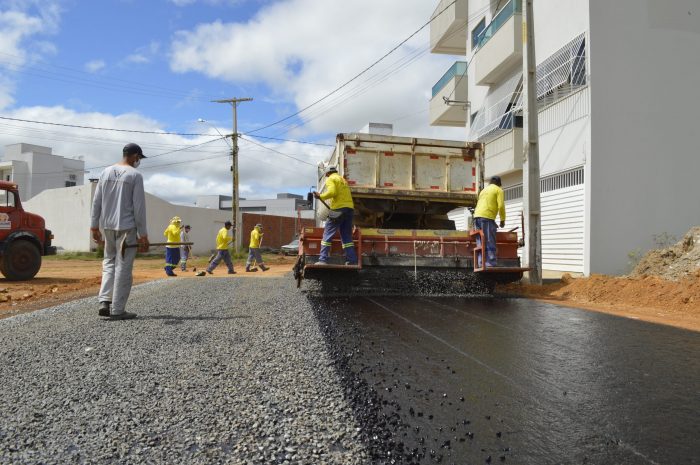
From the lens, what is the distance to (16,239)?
12344 mm

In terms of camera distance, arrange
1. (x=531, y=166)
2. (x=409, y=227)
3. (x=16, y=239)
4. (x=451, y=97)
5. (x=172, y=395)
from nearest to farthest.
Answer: (x=172, y=395), (x=409, y=227), (x=531, y=166), (x=16, y=239), (x=451, y=97)

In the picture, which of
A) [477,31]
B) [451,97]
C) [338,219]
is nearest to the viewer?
[338,219]

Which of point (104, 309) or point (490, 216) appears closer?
point (104, 309)

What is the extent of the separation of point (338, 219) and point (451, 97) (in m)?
16.7

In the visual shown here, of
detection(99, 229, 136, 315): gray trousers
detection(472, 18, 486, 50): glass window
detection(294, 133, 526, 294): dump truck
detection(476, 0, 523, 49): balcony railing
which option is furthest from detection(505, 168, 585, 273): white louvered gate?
detection(99, 229, 136, 315): gray trousers

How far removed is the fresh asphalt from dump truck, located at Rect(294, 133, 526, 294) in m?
2.73

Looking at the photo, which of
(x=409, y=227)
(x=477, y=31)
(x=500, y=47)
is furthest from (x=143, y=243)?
(x=477, y=31)

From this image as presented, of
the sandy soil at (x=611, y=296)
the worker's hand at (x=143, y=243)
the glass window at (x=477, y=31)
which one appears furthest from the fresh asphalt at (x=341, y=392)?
the glass window at (x=477, y=31)

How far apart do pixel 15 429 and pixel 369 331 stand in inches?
128

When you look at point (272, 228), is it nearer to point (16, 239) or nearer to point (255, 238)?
point (255, 238)

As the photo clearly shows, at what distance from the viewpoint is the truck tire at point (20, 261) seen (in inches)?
483

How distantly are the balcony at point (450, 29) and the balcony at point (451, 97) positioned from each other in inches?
70.8

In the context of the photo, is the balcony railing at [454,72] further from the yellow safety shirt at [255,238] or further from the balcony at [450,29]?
the yellow safety shirt at [255,238]

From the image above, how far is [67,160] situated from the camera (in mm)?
57062
